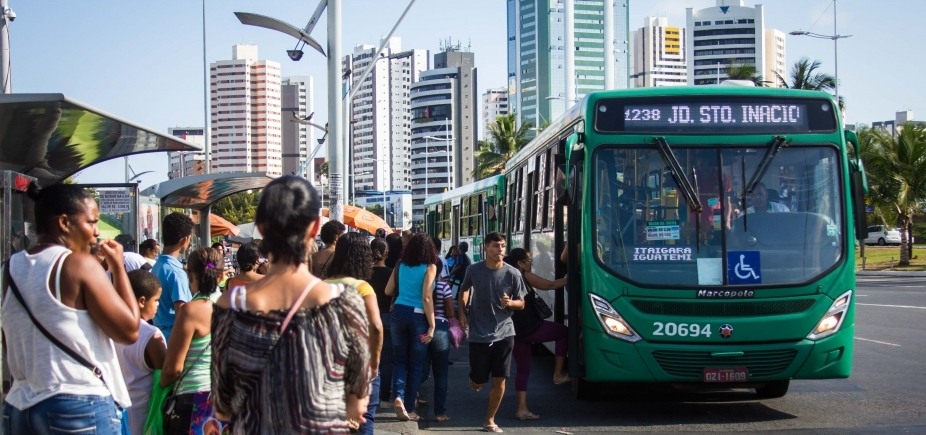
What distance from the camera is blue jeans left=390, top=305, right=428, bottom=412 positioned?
31.6 feet

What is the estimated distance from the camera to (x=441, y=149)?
19738cm

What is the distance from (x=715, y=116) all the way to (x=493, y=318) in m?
2.88

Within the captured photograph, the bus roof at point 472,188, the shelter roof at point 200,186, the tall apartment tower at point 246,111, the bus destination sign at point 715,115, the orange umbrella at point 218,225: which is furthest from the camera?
the tall apartment tower at point 246,111

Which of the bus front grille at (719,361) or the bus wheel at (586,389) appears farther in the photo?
the bus wheel at (586,389)

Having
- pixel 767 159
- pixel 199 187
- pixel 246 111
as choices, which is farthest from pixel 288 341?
pixel 246 111

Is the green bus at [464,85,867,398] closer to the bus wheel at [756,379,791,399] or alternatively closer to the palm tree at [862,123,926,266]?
the bus wheel at [756,379,791,399]

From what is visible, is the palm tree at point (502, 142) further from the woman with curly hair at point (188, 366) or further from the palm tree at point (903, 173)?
the woman with curly hair at point (188, 366)

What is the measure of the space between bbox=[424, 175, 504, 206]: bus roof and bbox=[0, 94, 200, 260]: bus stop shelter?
11.4m

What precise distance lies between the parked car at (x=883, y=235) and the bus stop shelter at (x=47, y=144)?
6807cm

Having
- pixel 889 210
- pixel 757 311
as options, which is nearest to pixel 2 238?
pixel 757 311

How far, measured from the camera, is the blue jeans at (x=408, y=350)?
31.6 ft

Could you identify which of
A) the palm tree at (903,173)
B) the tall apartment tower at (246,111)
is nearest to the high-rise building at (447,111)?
the tall apartment tower at (246,111)

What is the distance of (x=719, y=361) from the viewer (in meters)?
9.55

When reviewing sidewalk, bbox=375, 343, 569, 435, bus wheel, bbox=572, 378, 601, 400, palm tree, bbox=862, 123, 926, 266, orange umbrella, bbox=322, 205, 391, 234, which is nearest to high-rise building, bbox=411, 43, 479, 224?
palm tree, bbox=862, 123, 926, 266
